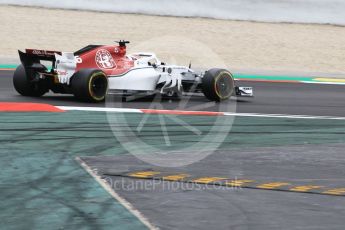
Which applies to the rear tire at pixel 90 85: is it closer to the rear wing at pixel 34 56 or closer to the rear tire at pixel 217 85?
the rear wing at pixel 34 56

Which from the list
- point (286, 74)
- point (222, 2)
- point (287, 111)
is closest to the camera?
point (287, 111)

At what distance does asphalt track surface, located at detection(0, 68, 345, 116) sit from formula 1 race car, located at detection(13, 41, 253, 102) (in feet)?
0.73

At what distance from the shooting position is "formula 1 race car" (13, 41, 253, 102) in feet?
44.6

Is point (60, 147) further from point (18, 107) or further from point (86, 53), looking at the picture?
point (86, 53)

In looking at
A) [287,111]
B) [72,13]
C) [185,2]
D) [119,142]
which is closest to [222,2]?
[185,2]

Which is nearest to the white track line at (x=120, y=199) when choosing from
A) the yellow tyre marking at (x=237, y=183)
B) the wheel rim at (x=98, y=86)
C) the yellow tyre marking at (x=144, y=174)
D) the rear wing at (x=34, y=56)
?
the yellow tyre marking at (x=144, y=174)

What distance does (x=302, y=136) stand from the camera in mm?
10781

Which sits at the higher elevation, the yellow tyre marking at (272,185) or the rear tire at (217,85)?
the rear tire at (217,85)

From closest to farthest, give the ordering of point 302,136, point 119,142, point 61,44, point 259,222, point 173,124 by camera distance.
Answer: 1. point 259,222
2. point 119,142
3. point 302,136
4. point 173,124
5. point 61,44

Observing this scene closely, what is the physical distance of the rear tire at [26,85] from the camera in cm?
1407

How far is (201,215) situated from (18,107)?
7042mm

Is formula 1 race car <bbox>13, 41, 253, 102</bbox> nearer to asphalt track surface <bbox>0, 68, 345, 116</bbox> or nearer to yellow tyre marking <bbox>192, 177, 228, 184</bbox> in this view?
asphalt track surface <bbox>0, 68, 345, 116</bbox>

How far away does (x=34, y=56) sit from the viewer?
44.9ft

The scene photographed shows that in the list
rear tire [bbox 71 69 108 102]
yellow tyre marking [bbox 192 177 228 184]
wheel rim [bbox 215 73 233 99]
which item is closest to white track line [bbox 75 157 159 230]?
yellow tyre marking [bbox 192 177 228 184]
